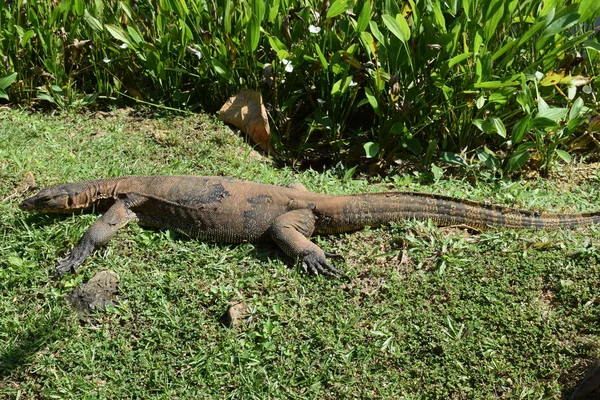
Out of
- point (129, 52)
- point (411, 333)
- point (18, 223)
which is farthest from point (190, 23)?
point (411, 333)

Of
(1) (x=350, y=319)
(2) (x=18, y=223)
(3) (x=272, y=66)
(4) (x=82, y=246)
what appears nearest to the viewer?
(1) (x=350, y=319)

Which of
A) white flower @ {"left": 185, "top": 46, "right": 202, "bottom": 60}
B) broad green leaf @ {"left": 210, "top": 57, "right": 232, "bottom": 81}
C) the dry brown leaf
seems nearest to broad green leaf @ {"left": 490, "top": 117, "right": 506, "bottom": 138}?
the dry brown leaf

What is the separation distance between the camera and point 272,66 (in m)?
5.54

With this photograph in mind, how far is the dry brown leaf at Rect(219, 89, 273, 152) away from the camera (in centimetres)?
569

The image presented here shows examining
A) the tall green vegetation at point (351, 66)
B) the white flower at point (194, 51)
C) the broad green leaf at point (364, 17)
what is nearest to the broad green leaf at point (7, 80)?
the tall green vegetation at point (351, 66)

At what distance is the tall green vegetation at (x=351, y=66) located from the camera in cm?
482

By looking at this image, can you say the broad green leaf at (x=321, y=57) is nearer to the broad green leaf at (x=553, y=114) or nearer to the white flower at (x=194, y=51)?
the white flower at (x=194, y=51)

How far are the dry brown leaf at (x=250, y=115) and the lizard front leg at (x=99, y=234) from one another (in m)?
1.66

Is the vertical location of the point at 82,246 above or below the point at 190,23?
below

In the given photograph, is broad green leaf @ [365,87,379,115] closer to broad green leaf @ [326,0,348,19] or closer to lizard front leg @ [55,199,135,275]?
broad green leaf @ [326,0,348,19]

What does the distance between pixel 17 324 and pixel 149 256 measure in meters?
0.92

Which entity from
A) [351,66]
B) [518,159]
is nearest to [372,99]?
[351,66]

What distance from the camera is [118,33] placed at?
5.71m

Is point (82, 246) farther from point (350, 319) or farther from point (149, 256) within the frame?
point (350, 319)
